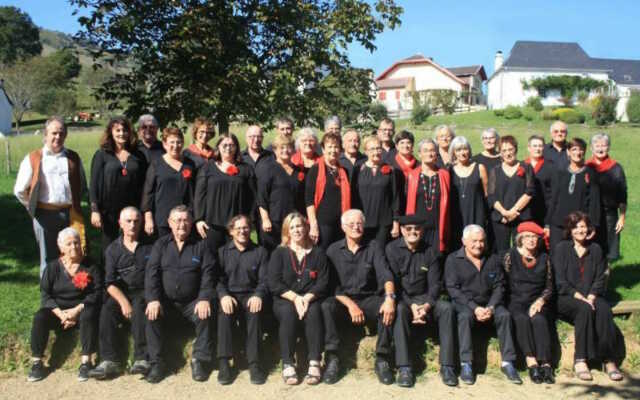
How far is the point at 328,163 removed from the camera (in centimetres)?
633

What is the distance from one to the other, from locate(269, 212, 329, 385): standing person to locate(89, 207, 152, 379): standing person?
1.22m

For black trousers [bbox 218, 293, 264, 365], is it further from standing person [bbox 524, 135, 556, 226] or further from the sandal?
standing person [bbox 524, 135, 556, 226]

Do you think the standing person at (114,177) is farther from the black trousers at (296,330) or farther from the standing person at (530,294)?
the standing person at (530,294)

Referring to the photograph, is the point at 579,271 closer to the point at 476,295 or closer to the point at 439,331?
the point at 476,295

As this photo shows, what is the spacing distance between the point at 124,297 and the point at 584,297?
424 cm

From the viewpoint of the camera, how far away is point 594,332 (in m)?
5.73

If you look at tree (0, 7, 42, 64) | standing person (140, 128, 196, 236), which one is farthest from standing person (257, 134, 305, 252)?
tree (0, 7, 42, 64)

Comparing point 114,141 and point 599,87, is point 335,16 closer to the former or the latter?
point 114,141

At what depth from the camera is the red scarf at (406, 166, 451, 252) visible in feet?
20.6

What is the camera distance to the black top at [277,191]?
249 inches

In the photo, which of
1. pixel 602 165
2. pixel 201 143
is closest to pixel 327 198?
pixel 201 143

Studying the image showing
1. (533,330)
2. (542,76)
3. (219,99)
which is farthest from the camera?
(542,76)

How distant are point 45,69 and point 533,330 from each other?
5302 cm

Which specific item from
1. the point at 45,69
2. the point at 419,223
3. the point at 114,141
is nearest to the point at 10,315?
the point at 114,141
